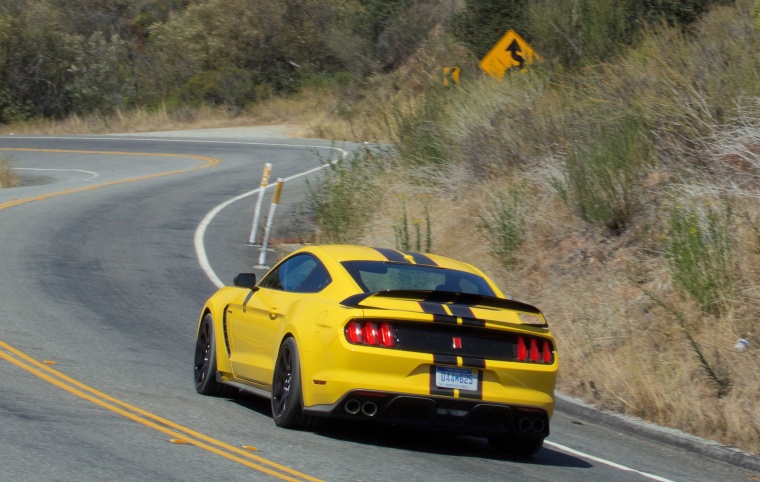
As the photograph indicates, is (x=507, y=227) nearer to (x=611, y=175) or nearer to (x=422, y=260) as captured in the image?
(x=611, y=175)

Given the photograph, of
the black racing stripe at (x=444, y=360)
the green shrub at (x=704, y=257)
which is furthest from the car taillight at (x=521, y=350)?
the green shrub at (x=704, y=257)

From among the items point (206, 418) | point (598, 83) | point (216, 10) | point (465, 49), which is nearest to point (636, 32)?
point (598, 83)

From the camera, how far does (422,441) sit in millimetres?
8508

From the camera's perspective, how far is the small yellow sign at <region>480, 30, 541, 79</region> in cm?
1939

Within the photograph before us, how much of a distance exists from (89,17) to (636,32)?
2215 inches

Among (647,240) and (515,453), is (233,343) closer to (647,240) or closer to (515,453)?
(515,453)

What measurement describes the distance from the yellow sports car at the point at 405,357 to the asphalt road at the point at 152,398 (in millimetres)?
282

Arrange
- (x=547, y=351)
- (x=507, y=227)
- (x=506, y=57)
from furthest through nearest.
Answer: (x=506, y=57)
(x=507, y=227)
(x=547, y=351)

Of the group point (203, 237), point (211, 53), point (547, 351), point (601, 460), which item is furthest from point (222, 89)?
point (547, 351)

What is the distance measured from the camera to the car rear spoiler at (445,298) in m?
7.73

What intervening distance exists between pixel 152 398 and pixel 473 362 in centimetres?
284

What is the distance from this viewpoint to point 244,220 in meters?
22.5

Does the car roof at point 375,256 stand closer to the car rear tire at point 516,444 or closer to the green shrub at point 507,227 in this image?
the car rear tire at point 516,444

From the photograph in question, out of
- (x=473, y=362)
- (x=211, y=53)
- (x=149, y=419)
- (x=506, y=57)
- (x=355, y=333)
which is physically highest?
(x=211, y=53)
